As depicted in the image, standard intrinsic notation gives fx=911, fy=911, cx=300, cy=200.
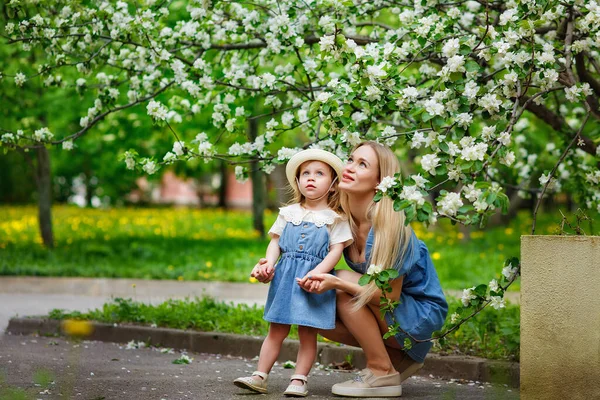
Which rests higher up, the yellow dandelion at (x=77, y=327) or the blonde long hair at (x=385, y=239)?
the blonde long hair at (x=385, y=239)

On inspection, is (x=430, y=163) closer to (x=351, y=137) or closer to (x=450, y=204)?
(x=450, y=204)

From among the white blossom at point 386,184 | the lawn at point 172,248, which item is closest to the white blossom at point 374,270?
the white blossom at point 386,184

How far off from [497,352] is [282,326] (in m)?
1.93

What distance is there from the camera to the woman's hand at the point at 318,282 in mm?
5133

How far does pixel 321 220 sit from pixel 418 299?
2.54ft

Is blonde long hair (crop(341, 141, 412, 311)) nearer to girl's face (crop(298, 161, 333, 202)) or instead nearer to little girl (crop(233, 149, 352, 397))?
little girl (crop(233, 149, 352, 397))

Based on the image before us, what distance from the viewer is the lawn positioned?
12797 millimetres

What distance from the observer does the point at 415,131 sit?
17.6 ft

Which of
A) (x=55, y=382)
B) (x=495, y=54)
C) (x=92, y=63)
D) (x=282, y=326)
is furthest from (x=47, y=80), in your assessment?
(x=495, y=54)

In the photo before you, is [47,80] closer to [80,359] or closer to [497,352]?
[80,359]

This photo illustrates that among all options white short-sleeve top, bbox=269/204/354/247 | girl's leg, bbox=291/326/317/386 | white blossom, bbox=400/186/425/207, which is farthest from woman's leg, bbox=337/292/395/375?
white blossom, bbox=400/186/425/207

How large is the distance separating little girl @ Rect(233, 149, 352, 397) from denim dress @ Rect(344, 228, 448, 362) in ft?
0.87

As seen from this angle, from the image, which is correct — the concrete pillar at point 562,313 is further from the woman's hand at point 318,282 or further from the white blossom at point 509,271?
the woman's hand at point 318,282

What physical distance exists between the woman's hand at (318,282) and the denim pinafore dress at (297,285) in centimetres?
13
